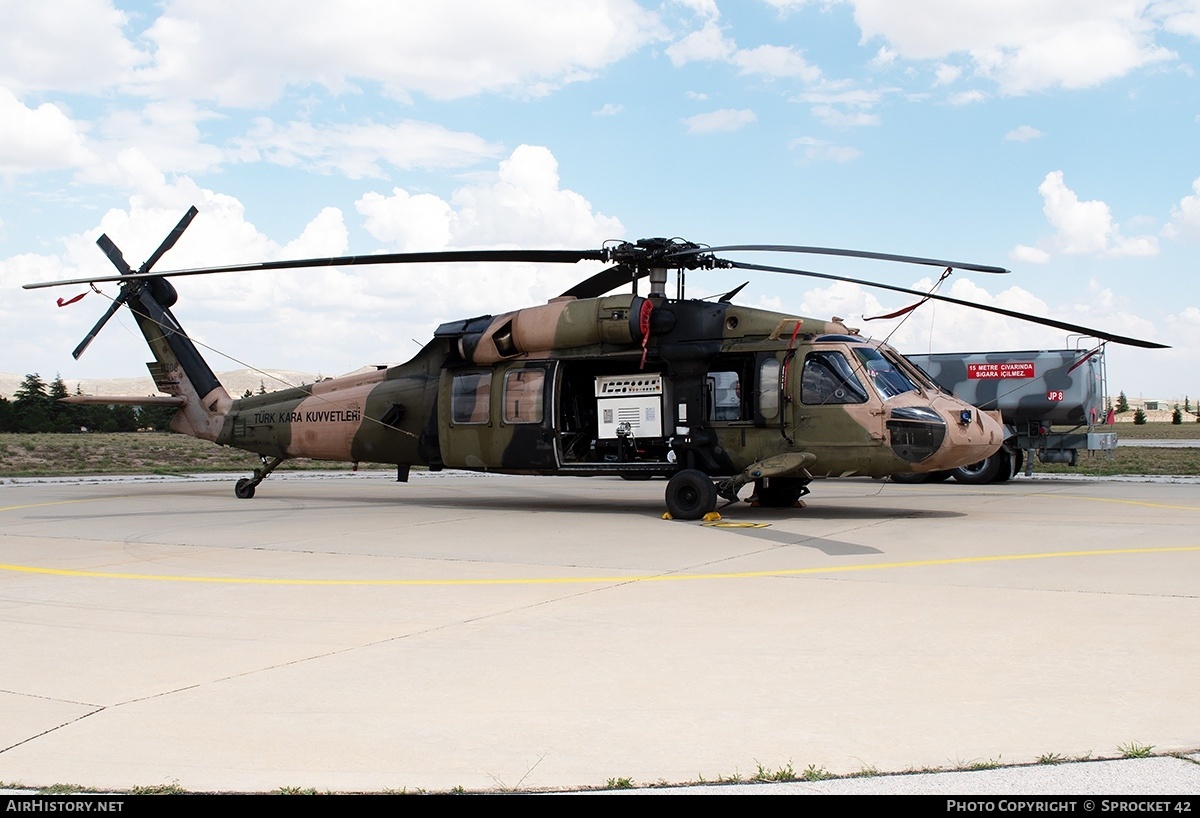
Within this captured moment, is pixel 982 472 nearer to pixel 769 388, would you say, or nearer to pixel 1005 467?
pixel 1005 467

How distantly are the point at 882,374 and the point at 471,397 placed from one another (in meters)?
5.89

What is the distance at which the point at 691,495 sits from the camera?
44.3 feet

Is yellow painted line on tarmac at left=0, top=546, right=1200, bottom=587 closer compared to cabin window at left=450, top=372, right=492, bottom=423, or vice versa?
yellow painted line on tarmac at left=0, top=546, right=1200, bottom=587

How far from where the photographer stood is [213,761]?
12.9 feet

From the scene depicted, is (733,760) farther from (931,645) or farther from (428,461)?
(428,461)

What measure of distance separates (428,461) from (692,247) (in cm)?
553

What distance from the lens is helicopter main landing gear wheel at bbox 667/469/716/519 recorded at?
43.8 ft

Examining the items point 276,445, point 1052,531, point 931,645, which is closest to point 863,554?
point 1052,531

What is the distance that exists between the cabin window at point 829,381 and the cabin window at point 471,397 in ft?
15.3

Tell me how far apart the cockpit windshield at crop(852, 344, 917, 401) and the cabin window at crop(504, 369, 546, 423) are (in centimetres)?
439

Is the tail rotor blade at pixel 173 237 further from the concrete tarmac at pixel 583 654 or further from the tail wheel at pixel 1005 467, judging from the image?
the tail wheel at pixel 1005 467

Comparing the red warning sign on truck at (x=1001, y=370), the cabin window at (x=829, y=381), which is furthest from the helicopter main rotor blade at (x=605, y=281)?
the red warning sign on truck at (x=1001, y=370)

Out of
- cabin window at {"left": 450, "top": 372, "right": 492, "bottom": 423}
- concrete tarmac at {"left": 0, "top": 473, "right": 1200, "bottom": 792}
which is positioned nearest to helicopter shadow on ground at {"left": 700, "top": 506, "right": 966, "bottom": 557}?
concrete tarmac at {"left": 0, "top": 473, "right": 1200, "bottom": 792}

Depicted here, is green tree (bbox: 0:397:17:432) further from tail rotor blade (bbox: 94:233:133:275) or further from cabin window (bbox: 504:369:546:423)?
cabin window (bbox: 504:369:546:423)
